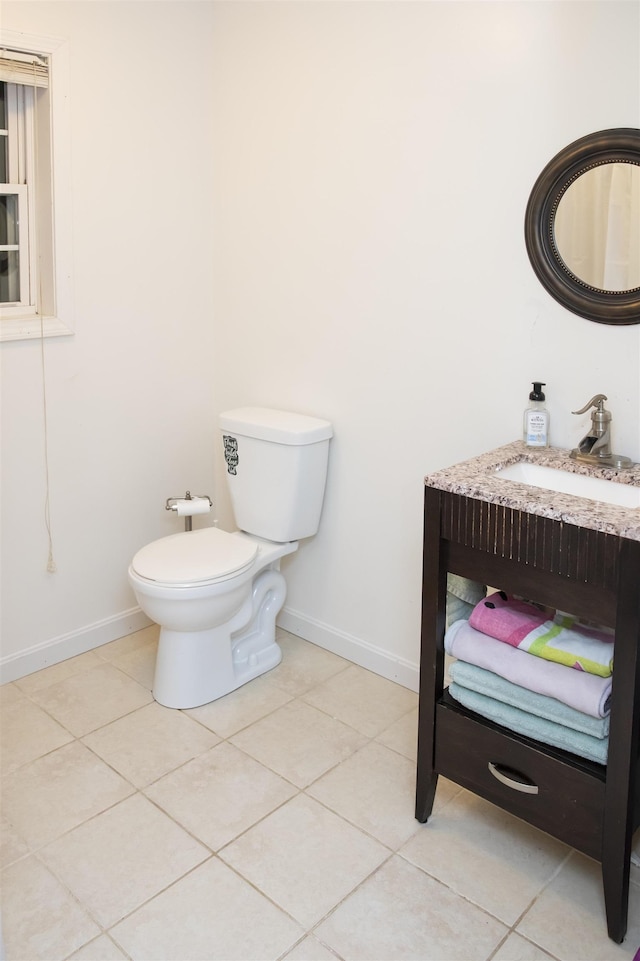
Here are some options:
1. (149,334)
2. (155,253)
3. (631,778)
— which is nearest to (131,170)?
(155,253)

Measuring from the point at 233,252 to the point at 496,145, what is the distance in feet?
3.52

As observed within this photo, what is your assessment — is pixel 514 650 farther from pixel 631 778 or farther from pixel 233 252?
pixel 233 252

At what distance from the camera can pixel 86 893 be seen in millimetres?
1856

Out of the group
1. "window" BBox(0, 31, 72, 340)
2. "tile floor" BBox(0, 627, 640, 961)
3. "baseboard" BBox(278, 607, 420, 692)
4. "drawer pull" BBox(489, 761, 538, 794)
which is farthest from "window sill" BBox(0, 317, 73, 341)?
"drawer pull" BBox(489, 761, 538, 794)

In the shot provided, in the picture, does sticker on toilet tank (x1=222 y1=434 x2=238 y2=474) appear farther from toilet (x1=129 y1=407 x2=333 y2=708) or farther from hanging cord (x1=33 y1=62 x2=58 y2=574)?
hanging cord (x1=33 y1=62 x2=58 y2=574)

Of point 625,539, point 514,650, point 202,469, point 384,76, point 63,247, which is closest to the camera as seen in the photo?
point 625,539

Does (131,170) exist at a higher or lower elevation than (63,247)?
higher

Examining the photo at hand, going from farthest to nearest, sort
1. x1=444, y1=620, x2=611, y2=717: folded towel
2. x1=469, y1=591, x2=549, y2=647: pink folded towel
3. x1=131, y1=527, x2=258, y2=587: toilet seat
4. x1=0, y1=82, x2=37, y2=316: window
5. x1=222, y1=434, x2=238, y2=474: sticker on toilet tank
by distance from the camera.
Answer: x1=222, y1=434, x2=238, y2=474: sticker on toilet tank, x1=0, y1=82, x2=37, y2=316: window, x1=131, y1=527, x2=258, y2=587: toilet seat, x1=469, y1=591, x2=549, y2=647: pink folded towel, x1=444, y1=620, x2=611, y2=717: folded towel

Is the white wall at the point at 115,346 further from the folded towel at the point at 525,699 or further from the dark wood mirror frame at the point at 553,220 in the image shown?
the folded towel at the point at 525,699

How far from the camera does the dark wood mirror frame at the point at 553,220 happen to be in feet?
6.29

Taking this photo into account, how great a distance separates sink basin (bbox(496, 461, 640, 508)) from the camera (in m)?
1.89

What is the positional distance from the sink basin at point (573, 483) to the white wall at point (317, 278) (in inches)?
6.5

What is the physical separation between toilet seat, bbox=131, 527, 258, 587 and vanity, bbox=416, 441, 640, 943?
73 centimetres

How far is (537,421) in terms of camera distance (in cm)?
212
